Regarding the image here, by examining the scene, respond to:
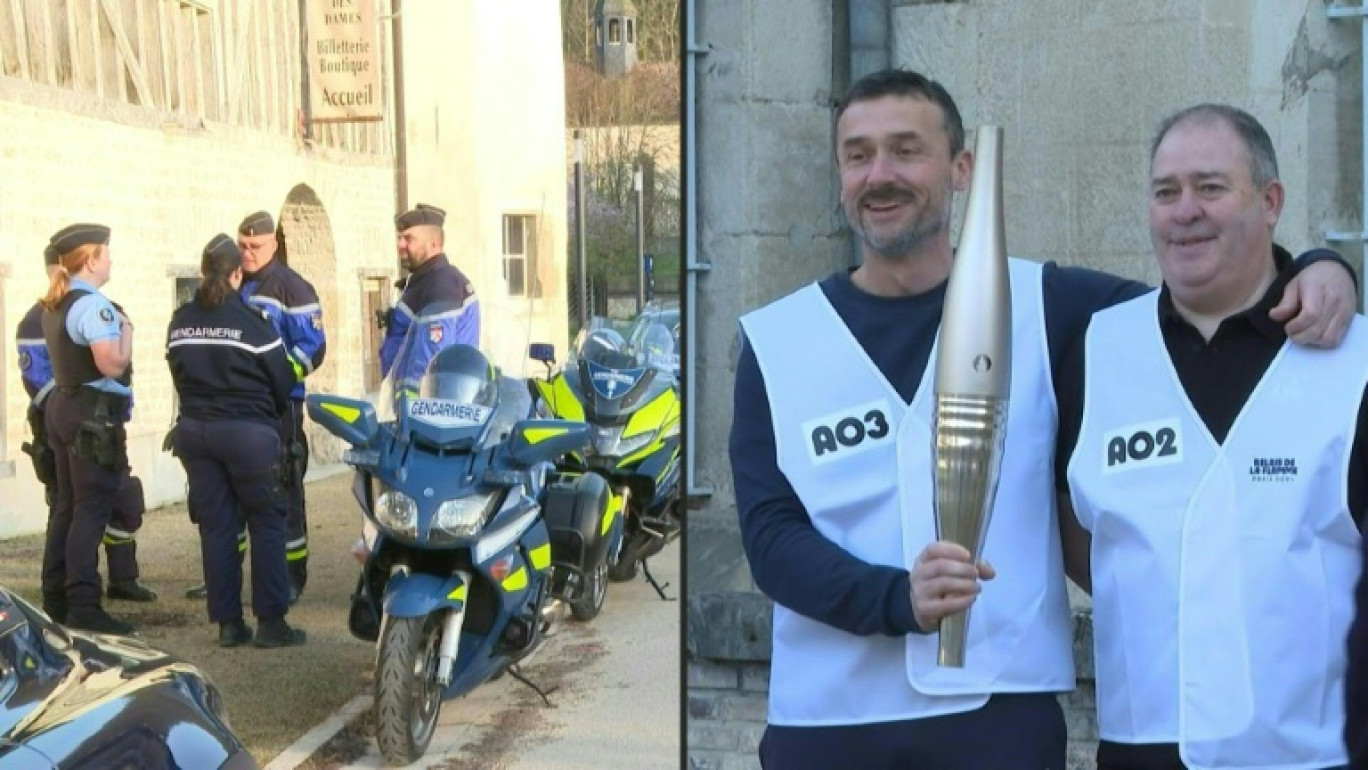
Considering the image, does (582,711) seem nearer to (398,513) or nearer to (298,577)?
(298,577)

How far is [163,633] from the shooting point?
6629mm

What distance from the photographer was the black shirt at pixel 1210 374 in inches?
92.6

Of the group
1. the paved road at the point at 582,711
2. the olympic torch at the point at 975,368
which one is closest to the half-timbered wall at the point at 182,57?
the paved road at the point at 582,711

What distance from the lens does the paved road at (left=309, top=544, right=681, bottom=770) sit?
6406 millimetres

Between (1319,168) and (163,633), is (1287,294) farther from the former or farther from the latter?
(163,633)

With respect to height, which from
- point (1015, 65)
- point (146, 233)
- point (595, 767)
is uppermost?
point (1015, 65)

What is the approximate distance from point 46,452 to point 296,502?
4.16 feet

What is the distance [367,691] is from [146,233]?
1.80 metres

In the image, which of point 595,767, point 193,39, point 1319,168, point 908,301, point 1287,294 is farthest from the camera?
point 193,39

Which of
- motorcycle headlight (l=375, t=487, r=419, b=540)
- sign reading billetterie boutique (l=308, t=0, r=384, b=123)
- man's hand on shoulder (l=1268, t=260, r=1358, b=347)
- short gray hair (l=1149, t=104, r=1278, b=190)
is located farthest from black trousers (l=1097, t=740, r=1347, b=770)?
sign reading billetterie boutique (l=308, t=0, r=384, b=123)

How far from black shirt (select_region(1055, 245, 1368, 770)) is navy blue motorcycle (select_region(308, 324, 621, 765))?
3.51 metres

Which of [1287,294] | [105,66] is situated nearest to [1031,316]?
[1287,294]

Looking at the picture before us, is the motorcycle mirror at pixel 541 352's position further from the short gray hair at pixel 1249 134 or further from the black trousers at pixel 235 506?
the short gray hair at pixel 1249 134

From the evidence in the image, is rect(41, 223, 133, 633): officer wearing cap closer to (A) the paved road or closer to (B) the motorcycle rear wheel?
(A) the paved road
